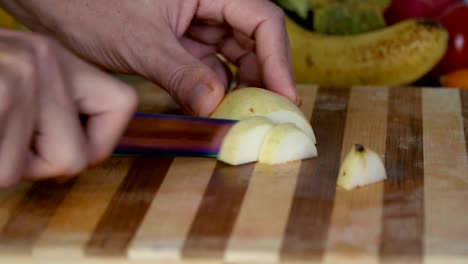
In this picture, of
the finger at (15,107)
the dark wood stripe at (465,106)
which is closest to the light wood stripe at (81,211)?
the finger at (15,107)

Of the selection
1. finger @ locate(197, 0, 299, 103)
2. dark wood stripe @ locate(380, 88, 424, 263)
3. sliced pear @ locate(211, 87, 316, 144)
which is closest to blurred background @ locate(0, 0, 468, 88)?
dark wood stripe @ locate(380, 88, 424, 263)

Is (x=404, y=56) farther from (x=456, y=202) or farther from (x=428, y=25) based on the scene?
(x=456, y=202)

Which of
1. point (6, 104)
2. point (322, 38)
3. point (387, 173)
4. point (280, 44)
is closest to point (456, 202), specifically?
point (387, 173)

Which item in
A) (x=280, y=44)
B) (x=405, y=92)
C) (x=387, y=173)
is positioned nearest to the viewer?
(x=387, y=173)

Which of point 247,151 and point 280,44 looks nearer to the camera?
point 247,151

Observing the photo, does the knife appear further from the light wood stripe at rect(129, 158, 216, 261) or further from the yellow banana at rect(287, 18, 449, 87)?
the yellow banana at rect(287, 18, 449, 87)

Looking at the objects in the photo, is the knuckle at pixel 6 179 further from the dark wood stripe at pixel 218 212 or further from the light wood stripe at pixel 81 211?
the dark wood stripe at pixel 218 212
